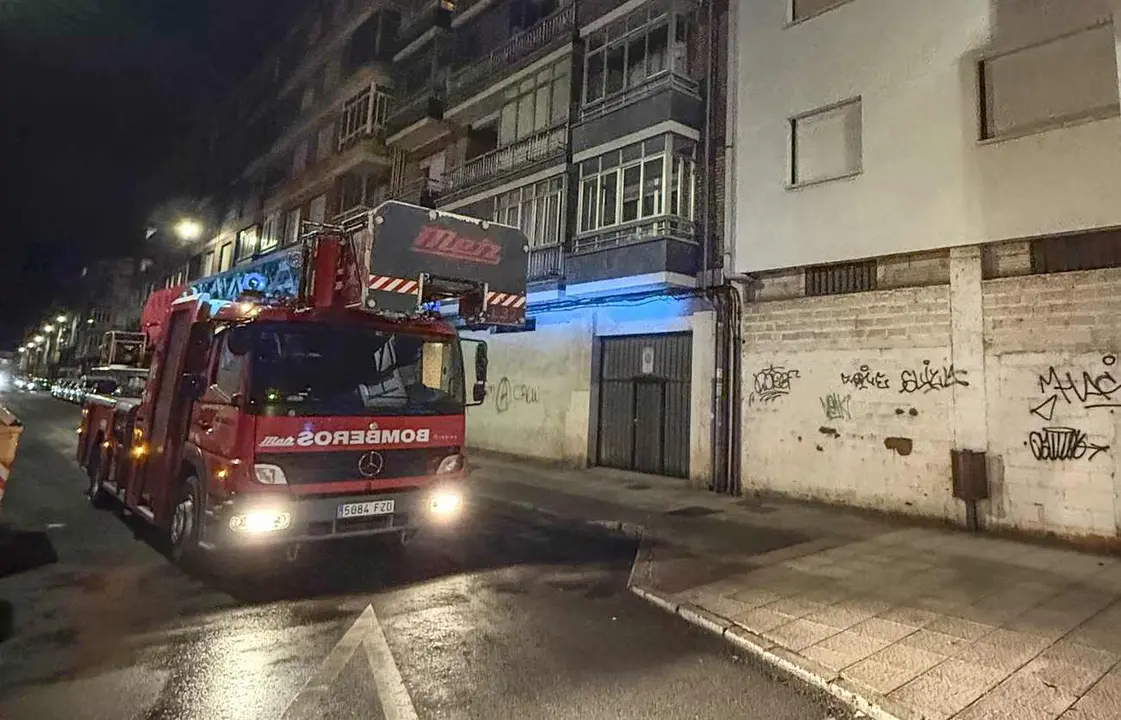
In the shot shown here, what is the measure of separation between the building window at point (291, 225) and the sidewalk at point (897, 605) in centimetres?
2353

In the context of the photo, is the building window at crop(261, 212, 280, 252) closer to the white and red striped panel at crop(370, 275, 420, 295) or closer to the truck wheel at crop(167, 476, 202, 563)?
the truck wheel at crop(167, 476, 202, 563)

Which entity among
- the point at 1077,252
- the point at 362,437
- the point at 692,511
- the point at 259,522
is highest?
the point at 1077,252

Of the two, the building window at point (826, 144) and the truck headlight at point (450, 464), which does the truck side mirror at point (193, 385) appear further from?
the building window at point (826, 144)

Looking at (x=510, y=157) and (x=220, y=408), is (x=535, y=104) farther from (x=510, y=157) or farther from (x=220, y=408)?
(x=220, y=408)

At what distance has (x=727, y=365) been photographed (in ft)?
40.0

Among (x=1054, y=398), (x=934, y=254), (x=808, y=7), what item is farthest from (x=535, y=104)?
(x=1054, y=398)

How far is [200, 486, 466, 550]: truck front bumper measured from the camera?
18.0 feet

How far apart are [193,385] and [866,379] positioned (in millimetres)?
9536

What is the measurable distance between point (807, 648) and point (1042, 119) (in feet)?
27.6

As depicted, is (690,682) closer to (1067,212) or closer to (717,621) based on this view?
(717,621)

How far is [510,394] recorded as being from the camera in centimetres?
1703

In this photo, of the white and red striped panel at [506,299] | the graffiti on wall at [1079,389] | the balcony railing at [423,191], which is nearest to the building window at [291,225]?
the balcony railing at [423,191]

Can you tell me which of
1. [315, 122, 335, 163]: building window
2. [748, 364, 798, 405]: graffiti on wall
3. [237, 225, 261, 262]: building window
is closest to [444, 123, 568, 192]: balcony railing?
[748, 364, 798, 405]: graffiti on wall

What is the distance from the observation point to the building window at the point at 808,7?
36.6 ft
